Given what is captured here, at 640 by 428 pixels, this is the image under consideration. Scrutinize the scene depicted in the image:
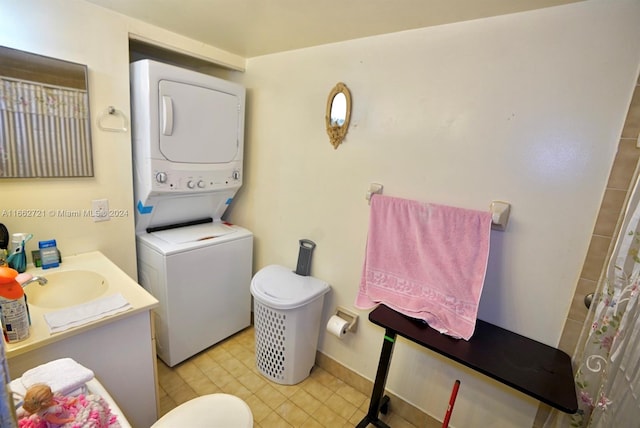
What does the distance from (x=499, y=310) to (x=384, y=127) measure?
1.12 m

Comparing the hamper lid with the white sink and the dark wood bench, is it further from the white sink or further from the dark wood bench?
the white sink

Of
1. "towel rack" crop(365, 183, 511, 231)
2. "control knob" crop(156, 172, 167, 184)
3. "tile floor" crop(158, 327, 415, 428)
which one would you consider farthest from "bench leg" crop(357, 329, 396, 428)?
"control knob" crop(156, 172, 167, 184)

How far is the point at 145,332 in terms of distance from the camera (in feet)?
4.33

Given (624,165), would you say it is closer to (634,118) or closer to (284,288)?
(634,118)

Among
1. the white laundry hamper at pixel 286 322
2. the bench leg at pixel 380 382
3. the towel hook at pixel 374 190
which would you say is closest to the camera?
the bench leg at pixel 380 382

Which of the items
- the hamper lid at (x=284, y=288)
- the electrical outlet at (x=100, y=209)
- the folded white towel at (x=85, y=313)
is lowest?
the hamper lid at (x=284, y=288)

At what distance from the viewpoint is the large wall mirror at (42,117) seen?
1.37m

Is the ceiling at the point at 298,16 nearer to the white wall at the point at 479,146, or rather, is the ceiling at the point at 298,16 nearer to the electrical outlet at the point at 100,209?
the white wall at the point at 479,146

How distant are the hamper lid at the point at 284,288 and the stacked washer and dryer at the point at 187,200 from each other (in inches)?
14.1

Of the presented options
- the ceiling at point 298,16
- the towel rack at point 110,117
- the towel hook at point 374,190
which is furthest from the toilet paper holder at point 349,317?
the towel rack at point 110,117

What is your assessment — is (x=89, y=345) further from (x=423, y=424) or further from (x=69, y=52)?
(x=423, y=424)

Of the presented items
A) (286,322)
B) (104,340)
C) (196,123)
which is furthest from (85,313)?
(196,123)

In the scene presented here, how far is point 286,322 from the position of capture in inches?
70.7

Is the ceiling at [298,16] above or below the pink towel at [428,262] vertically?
above
